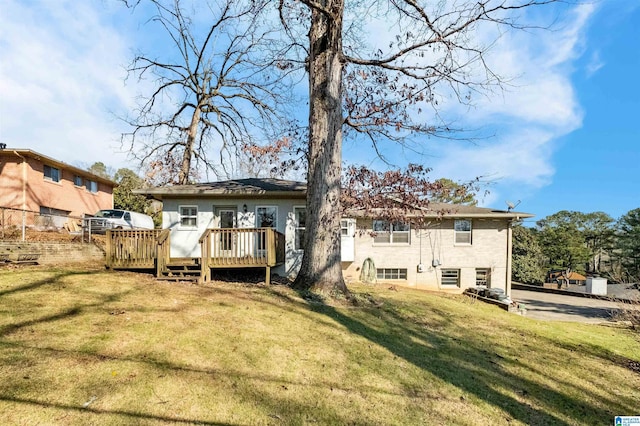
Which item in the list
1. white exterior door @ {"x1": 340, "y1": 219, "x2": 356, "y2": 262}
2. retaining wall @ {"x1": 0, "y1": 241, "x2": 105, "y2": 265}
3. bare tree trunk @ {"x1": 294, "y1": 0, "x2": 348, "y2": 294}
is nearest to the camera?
bare tree trunk @ {"x1": 294, "y1": 0, "x2": 348, "y2": 294}

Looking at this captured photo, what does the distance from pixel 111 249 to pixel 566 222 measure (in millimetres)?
46869

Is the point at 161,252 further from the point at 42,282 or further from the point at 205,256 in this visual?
the point at 42,282

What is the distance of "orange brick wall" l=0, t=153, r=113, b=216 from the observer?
60.0 feet

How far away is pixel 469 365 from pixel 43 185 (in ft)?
79.0

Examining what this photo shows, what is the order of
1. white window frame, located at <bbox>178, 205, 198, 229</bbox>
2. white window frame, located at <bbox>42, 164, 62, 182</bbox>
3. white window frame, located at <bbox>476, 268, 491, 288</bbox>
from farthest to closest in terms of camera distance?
white window frame, located at <bbox>42, 164, 62, 182</bbox> < white window frame, located at <bbox>476, 268, 491, 288</bbox> < white window frame, located at <bbox>178, 205, 198, 229</bbox>

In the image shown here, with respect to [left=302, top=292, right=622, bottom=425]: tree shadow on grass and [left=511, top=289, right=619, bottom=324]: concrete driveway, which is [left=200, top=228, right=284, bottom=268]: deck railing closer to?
[left=302, top=292, right=622, bottom=425]: tree shadow on grass

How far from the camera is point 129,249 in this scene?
1012 cm

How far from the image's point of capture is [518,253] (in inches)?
1212

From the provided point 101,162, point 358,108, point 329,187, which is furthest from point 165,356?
point 101,162

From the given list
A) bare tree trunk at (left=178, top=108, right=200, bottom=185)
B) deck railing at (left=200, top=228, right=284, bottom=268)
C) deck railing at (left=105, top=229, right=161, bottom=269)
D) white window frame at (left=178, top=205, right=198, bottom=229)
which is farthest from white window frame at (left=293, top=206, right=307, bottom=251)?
bare tree trunk at (left=178, top=108, right=200, bottom=185)

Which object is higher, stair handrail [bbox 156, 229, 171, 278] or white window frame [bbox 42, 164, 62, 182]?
white window frame [bbox 42, 164, 62, 182]

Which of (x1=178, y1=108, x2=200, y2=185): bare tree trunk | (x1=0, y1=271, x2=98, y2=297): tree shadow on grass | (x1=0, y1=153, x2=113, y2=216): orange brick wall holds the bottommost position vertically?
(x1=0, y1=271, x2=98, y2=297): tree shadow on grass

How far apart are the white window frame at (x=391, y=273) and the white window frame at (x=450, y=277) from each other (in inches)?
75.1

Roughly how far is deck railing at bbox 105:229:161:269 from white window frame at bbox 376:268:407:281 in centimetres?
1051
